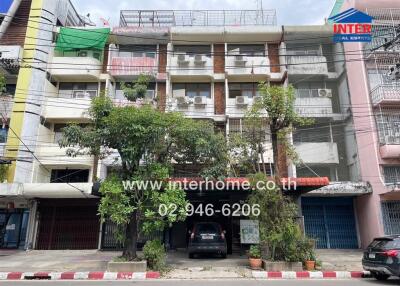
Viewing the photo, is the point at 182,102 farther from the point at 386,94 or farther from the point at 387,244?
the point at 387,244

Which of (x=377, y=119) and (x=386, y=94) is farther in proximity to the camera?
(x=377, y=119)

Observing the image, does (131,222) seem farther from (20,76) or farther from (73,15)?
(73,15)

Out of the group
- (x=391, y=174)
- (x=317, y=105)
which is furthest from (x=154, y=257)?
(x=391, y=174)

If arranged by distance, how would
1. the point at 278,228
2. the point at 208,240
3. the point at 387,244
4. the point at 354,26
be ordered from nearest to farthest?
the point at 387,244 < the point at 278,228 < the point at 208,240 < the point at 354,26

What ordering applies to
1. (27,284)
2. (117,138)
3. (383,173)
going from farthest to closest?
(383,173)
(117,138)
(27,284)

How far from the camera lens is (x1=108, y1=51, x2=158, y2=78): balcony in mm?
20109

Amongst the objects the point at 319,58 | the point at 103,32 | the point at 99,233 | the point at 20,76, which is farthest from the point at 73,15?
the point at 319,58

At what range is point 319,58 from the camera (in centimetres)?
2027

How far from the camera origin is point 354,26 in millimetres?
18875

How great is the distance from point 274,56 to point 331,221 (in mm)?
10789

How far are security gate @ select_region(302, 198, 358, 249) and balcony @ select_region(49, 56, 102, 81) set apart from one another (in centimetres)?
1496

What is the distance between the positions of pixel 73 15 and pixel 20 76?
6.71 meters

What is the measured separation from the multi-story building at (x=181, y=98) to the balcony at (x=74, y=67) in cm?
6

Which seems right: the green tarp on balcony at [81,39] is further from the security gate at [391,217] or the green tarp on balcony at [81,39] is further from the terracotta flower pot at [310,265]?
the security gate at [391,217]
